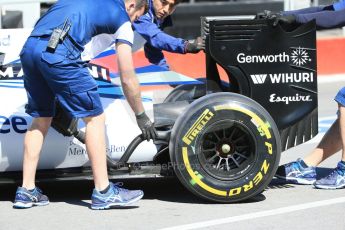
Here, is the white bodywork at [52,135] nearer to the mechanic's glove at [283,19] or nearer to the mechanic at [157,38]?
the mechanic at [157,38]

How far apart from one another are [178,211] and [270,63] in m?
1.20

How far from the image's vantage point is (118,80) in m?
6.27

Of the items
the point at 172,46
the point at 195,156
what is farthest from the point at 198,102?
the point at 172,46

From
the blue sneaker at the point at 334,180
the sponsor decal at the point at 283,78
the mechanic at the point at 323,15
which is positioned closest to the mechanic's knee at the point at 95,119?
the sponsor decal at the point at 283,78

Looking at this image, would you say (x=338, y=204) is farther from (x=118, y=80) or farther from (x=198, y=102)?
(x=118, y=80)

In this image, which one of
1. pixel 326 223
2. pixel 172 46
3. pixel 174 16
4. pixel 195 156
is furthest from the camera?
pixel 174 16

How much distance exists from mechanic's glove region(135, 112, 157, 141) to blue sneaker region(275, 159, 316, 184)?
4.70ft

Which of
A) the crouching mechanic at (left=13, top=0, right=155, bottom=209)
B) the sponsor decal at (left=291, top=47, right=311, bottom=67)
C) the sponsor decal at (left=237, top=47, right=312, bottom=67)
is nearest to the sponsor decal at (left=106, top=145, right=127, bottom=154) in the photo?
the crouching mechanic at (left=13, top=0, right=155, bottom=209)

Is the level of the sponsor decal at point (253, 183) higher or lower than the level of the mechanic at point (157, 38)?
lower

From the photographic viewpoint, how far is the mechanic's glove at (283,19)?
6125mm

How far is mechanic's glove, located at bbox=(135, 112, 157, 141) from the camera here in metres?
5.82

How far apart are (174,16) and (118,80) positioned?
1068 cm

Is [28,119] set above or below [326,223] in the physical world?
above

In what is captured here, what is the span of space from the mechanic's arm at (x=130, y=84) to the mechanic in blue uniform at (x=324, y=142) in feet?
3.56
